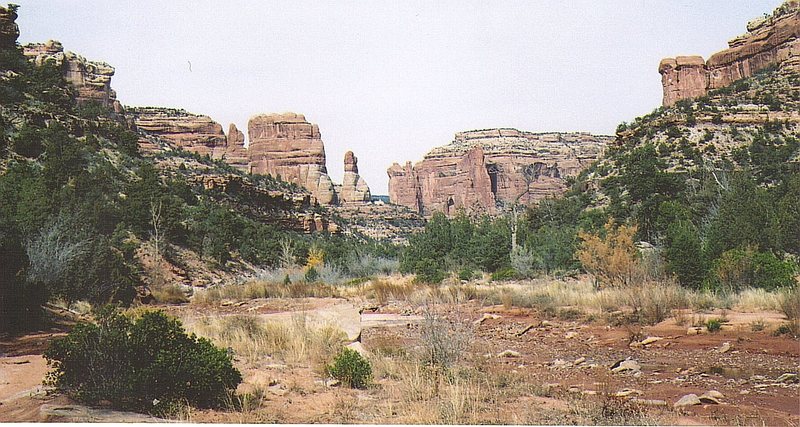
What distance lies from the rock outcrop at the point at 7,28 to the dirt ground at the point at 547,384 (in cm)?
2225

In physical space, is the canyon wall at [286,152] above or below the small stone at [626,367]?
above

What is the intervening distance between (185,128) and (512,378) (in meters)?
82.5

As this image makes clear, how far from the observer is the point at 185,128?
266 ft

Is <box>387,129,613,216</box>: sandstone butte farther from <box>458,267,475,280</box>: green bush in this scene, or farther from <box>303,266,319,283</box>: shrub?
<box>303,266,319,283</box>: shrub

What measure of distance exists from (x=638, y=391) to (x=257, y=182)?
41.9 m

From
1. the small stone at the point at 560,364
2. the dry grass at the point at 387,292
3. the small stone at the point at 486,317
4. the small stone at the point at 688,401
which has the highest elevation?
the dry grass at the point at 387,292

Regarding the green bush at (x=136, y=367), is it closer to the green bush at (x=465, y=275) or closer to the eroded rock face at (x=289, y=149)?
the green bush at (x=465, y=275)

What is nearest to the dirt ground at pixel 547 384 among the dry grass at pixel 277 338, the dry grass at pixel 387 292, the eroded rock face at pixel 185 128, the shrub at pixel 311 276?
the dry grass at pixel 277 338

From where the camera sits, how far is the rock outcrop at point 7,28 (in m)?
24.2

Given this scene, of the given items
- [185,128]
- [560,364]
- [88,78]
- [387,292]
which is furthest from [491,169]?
[560,364]

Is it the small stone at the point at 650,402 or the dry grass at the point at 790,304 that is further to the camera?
the dry grass at the point at 790,304

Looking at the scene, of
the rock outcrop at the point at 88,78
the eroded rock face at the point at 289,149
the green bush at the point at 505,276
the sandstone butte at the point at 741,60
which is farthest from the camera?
the eroded rock face at the point at 289,149

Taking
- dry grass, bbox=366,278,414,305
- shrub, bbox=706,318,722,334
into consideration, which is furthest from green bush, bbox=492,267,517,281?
shrub, bbox=706,318,722,334

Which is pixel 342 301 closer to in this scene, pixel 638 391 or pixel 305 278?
pixel 305 278
